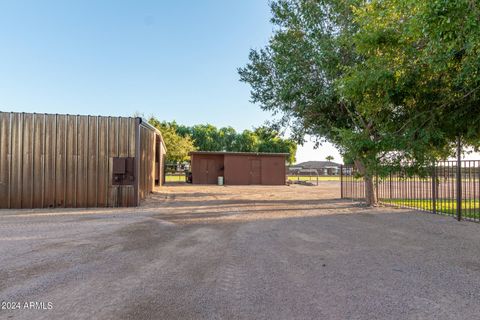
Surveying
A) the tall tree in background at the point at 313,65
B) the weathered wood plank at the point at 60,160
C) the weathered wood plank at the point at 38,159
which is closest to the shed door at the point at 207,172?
the tall tree in background at the point at 313,65

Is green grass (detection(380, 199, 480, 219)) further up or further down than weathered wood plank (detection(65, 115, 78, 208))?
further down

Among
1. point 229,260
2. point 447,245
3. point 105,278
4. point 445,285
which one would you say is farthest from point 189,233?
point 447,245

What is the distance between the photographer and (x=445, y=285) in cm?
362

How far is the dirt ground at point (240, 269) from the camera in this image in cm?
300

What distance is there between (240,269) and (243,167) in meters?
22.1

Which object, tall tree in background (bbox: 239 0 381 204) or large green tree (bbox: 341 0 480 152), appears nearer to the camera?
large green tree (bbox: 341 0 480 152)

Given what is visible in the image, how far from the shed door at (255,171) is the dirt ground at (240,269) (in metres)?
18.5

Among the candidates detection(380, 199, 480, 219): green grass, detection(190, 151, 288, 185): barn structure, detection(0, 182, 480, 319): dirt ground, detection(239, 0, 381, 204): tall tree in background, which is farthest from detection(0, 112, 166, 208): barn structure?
detection(190, 151, 288, 185): barn structure

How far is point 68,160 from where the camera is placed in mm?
10305

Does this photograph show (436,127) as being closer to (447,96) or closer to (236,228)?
(447,96)

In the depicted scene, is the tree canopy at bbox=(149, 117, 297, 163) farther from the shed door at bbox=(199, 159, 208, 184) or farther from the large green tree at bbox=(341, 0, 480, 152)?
the large green tree at bbox=(341, 0, 480, 152)

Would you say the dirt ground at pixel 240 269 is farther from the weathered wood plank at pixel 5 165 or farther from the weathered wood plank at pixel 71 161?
the weathered wood plank at pixel 5 165

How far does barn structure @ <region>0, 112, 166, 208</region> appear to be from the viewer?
33.1ft

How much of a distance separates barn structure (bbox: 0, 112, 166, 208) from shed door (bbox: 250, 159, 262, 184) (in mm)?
16449
